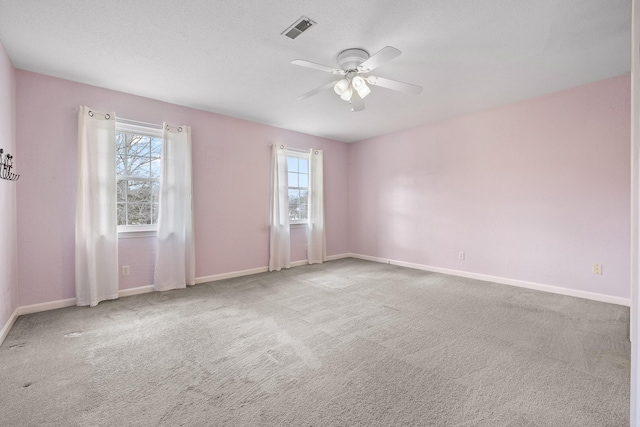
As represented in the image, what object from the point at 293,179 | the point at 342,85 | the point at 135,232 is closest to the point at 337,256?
the point at 293,179

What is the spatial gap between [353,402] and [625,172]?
3807mm

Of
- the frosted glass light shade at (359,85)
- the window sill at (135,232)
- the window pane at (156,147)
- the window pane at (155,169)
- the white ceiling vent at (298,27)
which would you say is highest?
the white ceiling vent at (298,27)

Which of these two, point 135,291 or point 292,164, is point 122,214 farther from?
point 292,164

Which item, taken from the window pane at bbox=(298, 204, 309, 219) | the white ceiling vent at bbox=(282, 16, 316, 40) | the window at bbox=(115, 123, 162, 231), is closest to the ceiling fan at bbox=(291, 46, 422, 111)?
the white ceiling vent at bbox=(282, 16, 316, 40)

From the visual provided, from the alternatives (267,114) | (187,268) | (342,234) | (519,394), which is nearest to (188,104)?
(267,114)

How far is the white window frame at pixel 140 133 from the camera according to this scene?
3594 millimetres

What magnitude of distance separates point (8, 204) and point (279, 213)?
3.22 metres

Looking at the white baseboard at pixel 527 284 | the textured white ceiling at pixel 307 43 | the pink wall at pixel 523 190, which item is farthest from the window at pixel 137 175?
the white baseboard at pixel 527 284

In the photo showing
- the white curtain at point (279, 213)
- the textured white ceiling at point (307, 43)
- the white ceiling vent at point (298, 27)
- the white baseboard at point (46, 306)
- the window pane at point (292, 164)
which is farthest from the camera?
the window pane at point (292, 164)

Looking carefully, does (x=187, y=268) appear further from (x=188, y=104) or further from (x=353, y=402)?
(x=353, y=402)

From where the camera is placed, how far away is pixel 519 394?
5.54 ft

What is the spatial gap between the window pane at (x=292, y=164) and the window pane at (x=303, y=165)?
8cm

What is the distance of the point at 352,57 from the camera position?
2590 mm

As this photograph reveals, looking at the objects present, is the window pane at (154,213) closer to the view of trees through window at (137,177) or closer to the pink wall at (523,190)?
the view of trees through window at (137,177)
